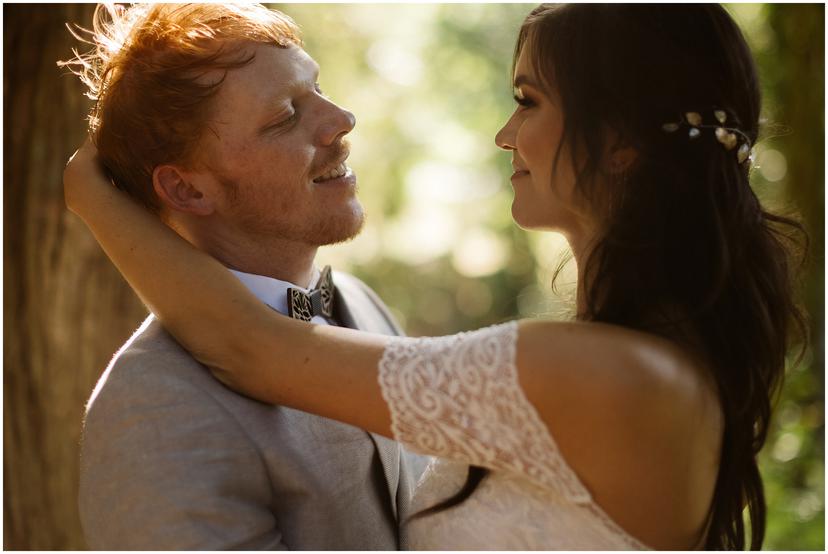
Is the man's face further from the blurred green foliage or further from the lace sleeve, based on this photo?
the blurred green foliage

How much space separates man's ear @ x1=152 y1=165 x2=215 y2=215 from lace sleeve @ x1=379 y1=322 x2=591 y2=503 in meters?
0.97

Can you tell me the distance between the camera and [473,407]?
1.79 m

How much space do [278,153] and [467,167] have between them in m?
14.1

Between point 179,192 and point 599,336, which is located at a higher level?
point 179,192

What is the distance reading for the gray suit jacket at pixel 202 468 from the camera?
184 centimetres

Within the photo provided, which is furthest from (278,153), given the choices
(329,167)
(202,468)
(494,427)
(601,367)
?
(601,367)

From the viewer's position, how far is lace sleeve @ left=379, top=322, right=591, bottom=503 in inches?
69.6

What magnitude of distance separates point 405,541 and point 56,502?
1845mm

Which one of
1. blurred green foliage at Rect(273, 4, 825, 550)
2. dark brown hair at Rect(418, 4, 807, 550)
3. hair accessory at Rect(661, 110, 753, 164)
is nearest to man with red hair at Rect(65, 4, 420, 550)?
dark brown hair at Rect(418, 4, 807, 550)

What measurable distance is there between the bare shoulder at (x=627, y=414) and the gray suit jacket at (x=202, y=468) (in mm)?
646

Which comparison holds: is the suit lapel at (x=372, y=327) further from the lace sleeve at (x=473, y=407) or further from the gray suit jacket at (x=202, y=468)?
the lace sleeve at (x=473, y=407)

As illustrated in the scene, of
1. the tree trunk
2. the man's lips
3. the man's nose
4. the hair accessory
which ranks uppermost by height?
the hair accessory

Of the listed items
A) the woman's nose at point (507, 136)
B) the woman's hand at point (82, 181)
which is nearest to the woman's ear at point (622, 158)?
the woman's nose at point (507, 136)

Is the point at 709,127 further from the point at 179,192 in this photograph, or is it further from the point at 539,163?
the point at 179,192
